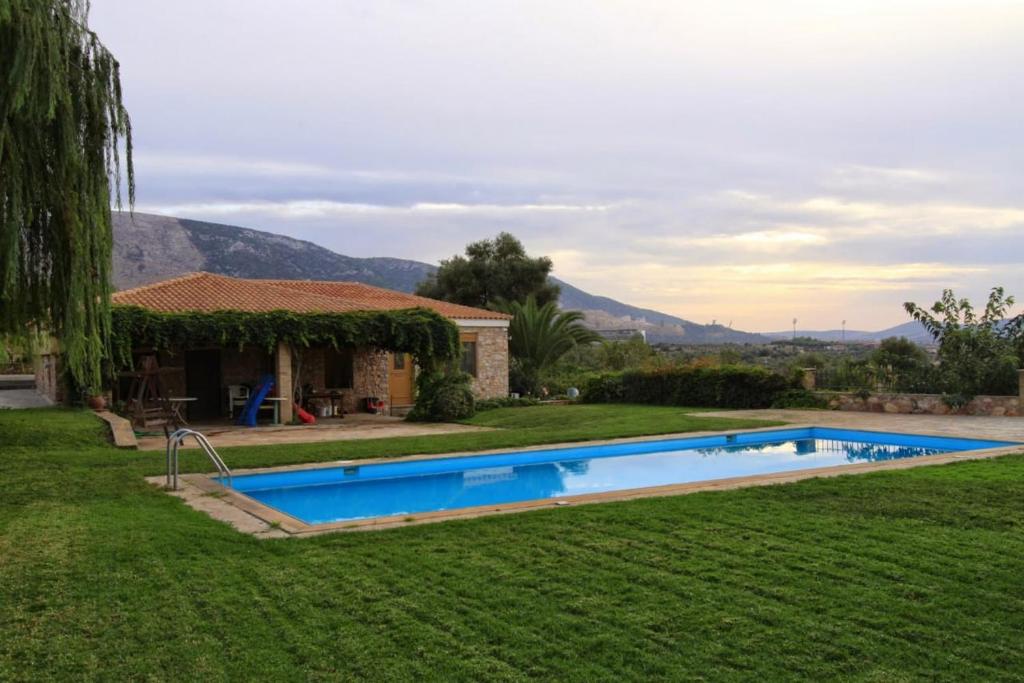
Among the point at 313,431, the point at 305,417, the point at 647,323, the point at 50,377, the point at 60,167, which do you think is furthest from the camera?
the point at 647,323

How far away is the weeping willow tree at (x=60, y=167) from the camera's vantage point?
700 cm

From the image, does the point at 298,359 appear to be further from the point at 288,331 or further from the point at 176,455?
the point at 176,455

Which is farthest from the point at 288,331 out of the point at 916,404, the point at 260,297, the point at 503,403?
the point at 916,404

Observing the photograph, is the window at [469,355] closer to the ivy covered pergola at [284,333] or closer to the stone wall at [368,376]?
the stone wall at [368,376]

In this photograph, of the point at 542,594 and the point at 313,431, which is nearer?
the point at 542,594

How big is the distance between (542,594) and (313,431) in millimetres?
13200

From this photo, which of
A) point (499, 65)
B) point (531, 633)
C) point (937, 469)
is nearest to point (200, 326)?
point (499, 65)

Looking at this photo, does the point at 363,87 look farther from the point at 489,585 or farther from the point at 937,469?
the point at 489,585

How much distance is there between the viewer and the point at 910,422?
58.7 ft

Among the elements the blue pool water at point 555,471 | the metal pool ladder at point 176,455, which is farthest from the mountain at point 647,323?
the metal pool ladder at point 176,455

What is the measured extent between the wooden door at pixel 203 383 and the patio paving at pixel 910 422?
1262 cm

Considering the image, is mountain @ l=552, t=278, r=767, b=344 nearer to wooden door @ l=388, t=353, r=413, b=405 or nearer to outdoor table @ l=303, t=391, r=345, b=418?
wooden door @ l=388, t=353, r=413, b=405

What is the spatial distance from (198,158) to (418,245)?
37.8 feet

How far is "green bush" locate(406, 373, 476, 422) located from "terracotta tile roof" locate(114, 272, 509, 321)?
283 centimetres
